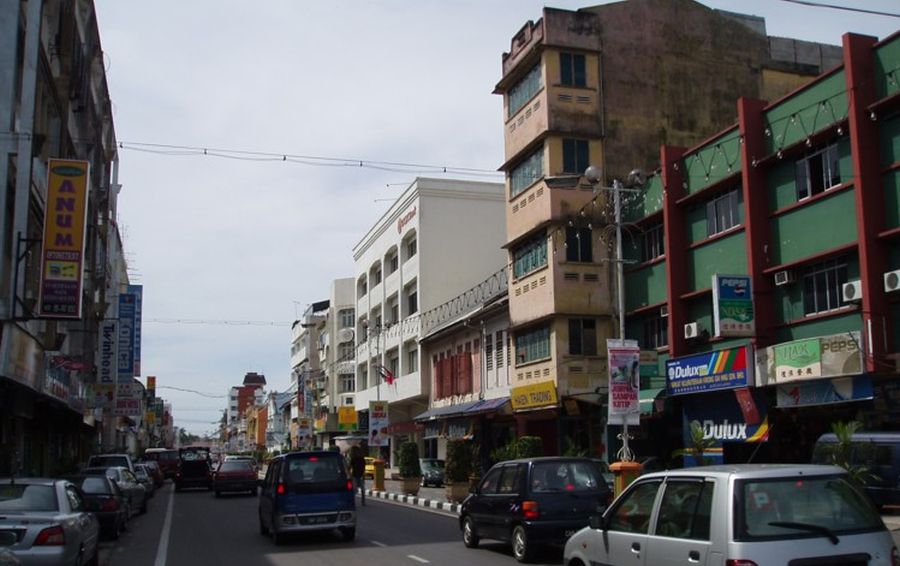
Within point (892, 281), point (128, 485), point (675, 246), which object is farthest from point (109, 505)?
point (675, 246)

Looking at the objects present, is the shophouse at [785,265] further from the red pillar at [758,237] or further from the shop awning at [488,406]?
the shop awning at [488,406]

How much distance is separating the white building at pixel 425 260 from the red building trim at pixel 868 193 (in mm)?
32612

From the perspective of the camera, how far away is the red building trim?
20188mm

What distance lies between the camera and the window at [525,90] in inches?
1316

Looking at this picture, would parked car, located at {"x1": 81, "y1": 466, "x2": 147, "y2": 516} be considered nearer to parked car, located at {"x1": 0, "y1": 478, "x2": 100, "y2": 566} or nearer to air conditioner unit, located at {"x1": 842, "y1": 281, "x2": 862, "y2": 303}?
parked car, located at {"x1": 0, "y1": 478, "x2": 100, "y2": 566}

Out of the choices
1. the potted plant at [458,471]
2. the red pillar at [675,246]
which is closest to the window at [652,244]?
the red pillar at [675,246]

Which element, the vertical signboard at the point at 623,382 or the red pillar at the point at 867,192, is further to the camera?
the vertical signboard at the point at 623,382

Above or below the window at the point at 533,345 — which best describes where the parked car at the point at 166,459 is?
below

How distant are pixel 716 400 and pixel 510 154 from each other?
13437 millimetres

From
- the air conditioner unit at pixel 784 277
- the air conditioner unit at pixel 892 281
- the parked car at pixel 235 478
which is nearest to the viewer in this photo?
the air conditioner unit at pixel 892 281

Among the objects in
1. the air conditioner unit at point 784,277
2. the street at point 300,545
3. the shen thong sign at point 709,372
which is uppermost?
the air conditioner unit at point 784,277

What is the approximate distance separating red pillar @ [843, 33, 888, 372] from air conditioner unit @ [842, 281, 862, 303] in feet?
0.79

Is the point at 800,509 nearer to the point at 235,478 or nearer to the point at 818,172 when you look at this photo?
the point at 818,172

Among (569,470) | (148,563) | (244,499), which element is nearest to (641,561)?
(569,470)
